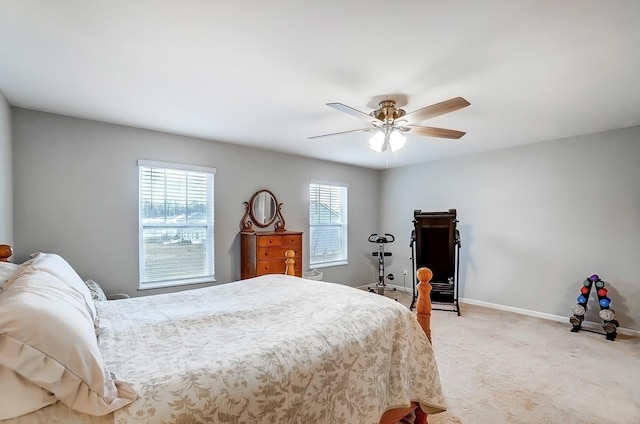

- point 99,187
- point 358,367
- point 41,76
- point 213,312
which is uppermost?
point 41,76

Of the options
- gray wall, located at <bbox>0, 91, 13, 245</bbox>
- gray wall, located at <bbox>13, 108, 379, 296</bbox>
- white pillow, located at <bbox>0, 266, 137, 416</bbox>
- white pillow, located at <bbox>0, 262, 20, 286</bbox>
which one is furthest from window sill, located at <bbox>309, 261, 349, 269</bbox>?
white pillow, located at <bbox>0, 266, 137, 416</bbox>

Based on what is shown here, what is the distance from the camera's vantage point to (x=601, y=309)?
371 centimetres

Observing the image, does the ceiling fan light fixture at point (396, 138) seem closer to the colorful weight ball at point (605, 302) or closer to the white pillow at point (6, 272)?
the white pillow at point (6, 272)

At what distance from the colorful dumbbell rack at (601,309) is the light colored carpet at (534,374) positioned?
4.5 inches

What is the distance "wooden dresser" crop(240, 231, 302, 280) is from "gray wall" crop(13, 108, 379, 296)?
18 cm

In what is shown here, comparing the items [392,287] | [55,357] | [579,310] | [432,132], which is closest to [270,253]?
[432,132]

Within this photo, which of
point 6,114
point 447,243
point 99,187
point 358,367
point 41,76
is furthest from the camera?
point 447,243

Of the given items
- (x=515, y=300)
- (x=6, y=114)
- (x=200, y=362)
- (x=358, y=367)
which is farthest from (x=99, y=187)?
(x=515, y=300)

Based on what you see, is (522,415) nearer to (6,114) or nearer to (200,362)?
(200,362)

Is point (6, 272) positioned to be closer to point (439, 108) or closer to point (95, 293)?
point (95, 293)

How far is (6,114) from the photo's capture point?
274 cm

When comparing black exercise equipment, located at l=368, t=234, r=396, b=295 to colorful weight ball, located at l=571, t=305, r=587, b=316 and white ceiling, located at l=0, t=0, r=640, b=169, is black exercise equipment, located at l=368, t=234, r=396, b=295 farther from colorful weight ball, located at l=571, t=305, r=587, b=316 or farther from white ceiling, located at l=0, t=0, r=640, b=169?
white ceiling, located at l=0, t=0, r=640, b=169

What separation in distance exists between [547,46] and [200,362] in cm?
262

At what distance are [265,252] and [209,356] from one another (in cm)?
286
